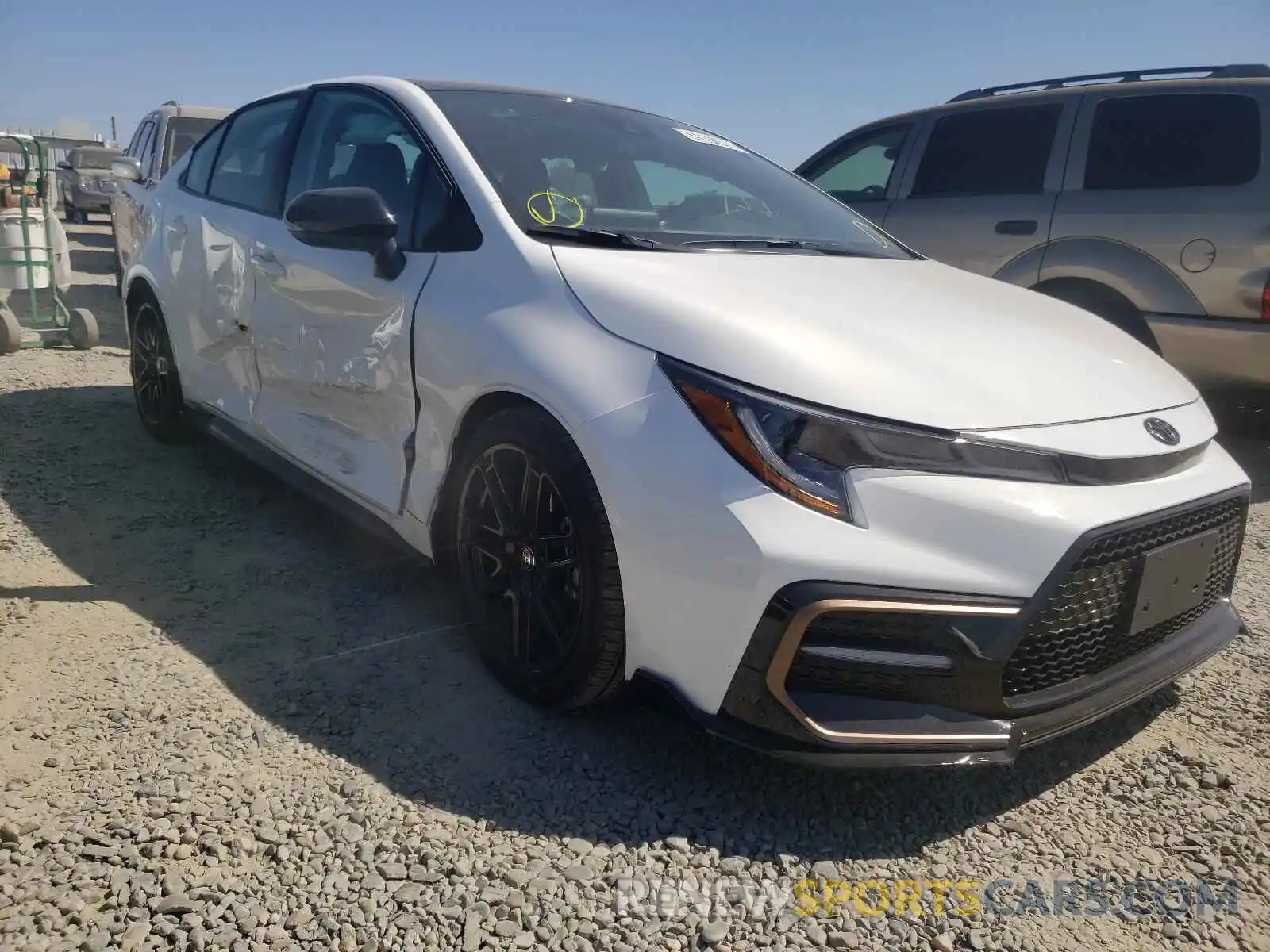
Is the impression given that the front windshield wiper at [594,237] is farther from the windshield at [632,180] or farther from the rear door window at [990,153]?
the rear door window at [990,153]

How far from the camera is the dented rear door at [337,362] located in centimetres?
276

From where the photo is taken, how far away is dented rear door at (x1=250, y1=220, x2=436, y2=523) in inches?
109

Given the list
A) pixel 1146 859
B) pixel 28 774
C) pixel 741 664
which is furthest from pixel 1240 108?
pixel 28 774

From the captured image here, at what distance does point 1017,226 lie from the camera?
5.29 m

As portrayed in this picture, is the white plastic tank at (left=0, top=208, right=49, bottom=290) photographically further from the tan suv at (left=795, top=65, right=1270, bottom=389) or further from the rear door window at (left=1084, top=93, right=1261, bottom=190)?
the rear door window at (left=1084, top=93, right=1261, bottom=190)

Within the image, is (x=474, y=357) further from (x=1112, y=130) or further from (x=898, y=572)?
(x=1112, y=130)

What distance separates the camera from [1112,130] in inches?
202

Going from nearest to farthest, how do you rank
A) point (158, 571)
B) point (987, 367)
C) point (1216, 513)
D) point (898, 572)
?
1. point (898, 572)
2. point (987, 367)
3. point (1216, 513)
4. point (158, 571)

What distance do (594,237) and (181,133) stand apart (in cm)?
803

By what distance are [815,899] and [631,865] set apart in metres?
0.37

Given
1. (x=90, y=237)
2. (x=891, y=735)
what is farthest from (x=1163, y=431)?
(x=90, y=237)

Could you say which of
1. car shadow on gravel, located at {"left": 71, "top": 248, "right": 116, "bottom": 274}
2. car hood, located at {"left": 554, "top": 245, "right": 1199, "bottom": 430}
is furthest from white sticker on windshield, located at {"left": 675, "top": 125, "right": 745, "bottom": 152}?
car shadow on gravel, located at {"left": 71, "top": 248, "right": 116, "bottom": 274}

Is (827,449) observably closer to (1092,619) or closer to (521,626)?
(1092,619)

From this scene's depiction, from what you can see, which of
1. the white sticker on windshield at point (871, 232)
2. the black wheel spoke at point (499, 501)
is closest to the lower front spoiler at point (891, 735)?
the black wheel spoke at point (499, 501)
